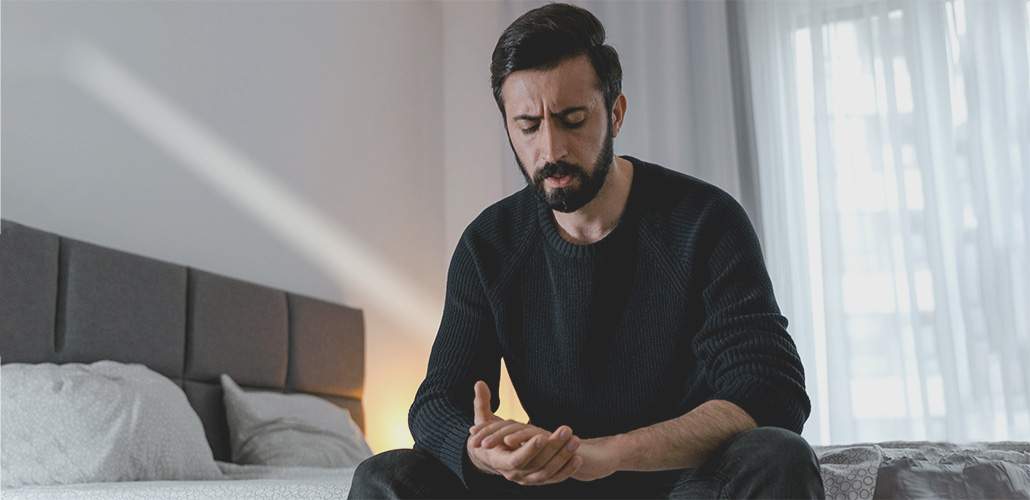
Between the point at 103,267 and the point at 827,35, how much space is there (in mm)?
2941

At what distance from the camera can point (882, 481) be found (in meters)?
1.61

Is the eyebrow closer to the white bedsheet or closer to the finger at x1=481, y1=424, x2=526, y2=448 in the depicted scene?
the finger at x1=481, y1=424, x2=526, y2=448

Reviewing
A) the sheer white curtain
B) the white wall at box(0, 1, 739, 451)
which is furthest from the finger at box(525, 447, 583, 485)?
the sheer white curtain

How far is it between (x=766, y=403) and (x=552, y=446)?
31 cm

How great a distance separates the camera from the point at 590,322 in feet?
5.49

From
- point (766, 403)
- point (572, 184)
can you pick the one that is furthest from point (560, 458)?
point (572, 184)

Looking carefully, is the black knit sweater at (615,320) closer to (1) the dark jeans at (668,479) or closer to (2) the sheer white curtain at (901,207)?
(1) the dark jeans at (668,479)

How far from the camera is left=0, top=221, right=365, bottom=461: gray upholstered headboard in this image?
2541 mm

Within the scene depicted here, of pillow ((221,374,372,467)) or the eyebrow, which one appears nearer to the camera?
the eyebrow

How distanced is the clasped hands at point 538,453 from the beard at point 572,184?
41 centimetres

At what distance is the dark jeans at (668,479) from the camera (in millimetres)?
1250

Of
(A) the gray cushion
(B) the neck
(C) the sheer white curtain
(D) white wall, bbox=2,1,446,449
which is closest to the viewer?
(B) the neck

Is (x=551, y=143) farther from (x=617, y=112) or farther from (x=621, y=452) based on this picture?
(x=621, y=452)

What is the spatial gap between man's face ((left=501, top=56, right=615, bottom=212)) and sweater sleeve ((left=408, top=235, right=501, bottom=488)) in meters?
0.20
